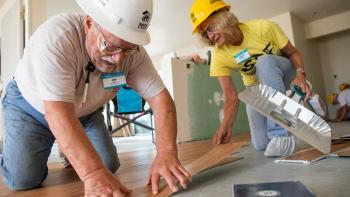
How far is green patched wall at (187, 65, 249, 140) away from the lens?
2.97 meters

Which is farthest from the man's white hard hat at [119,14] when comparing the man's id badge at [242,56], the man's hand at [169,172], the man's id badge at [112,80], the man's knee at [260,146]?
the man's knee at [260,146]

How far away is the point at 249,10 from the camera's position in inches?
209

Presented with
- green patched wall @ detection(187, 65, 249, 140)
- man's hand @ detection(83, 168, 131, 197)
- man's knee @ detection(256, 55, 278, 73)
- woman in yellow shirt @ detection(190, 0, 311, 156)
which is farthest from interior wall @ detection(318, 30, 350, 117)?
man's hand @ detection(83, 168, 131, 197)

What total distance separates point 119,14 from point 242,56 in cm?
88

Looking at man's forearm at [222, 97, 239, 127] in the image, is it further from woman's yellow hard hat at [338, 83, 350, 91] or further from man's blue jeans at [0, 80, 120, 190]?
woman's yellow hard hat at [338, 83, 350, 91]

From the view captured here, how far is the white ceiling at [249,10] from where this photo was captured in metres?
4.94

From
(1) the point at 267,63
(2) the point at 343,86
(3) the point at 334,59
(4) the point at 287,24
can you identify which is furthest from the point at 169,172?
(3) the point at 334,59

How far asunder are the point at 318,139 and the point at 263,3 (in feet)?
14.9

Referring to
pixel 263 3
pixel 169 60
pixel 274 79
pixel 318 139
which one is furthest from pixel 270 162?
pixel 263 3

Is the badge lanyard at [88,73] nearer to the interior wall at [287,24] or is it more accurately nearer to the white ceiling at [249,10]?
the white ceiling at [249,10]

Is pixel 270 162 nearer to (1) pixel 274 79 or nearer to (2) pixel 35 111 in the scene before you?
(1) pixel 274 79

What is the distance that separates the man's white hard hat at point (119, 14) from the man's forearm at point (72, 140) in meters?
0.24

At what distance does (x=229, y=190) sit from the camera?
2.33 feet

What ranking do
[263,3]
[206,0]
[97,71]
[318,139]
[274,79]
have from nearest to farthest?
1. [97,71]
2. [318,139]
3. [274,79]
4. [206,0]
5. [263,3]
